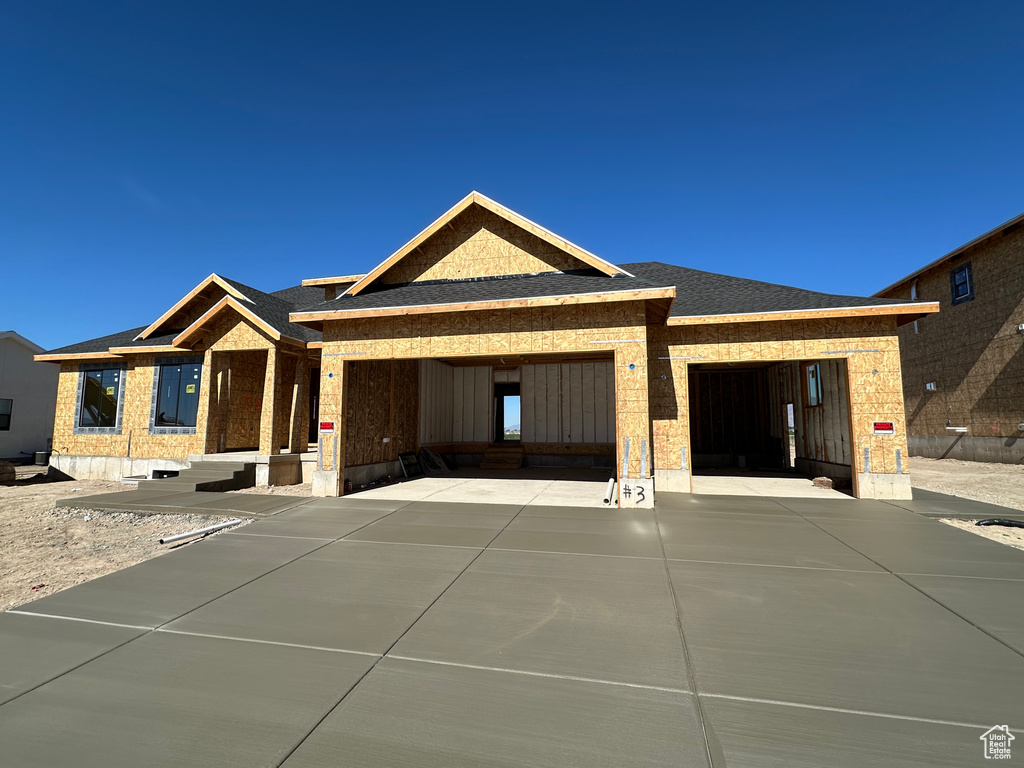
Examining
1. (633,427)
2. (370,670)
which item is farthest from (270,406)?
(370,670)

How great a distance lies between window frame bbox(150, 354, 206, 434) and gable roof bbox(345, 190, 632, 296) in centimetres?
624

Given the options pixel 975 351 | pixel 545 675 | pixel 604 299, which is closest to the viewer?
pixel 545 675

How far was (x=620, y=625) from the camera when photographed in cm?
410

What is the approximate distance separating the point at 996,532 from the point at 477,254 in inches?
475

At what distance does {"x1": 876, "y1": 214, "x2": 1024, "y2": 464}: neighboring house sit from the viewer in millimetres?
17203

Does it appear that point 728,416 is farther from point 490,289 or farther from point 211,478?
point 211,478

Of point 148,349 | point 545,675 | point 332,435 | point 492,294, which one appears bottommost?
point 545,675

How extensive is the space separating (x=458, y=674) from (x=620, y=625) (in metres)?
1.58

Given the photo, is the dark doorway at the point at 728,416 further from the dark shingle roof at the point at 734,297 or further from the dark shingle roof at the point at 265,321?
the dark shingle roof at the point at 265,321

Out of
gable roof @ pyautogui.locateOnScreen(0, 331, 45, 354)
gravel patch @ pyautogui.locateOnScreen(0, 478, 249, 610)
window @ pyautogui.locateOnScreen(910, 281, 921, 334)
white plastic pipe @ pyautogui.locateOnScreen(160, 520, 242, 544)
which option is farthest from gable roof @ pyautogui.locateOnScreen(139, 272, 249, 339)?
window @ pyautogui.locateOnScreen(910, 281, 921, 334)

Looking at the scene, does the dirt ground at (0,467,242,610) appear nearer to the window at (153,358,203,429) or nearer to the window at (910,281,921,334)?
the window at (153,358,203,429)

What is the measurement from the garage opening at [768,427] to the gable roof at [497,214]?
18.6ft

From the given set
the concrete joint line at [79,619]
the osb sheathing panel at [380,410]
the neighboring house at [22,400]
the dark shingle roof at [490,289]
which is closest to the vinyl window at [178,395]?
the osb sheathing panel at [380,410]

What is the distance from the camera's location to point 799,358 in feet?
35.0
